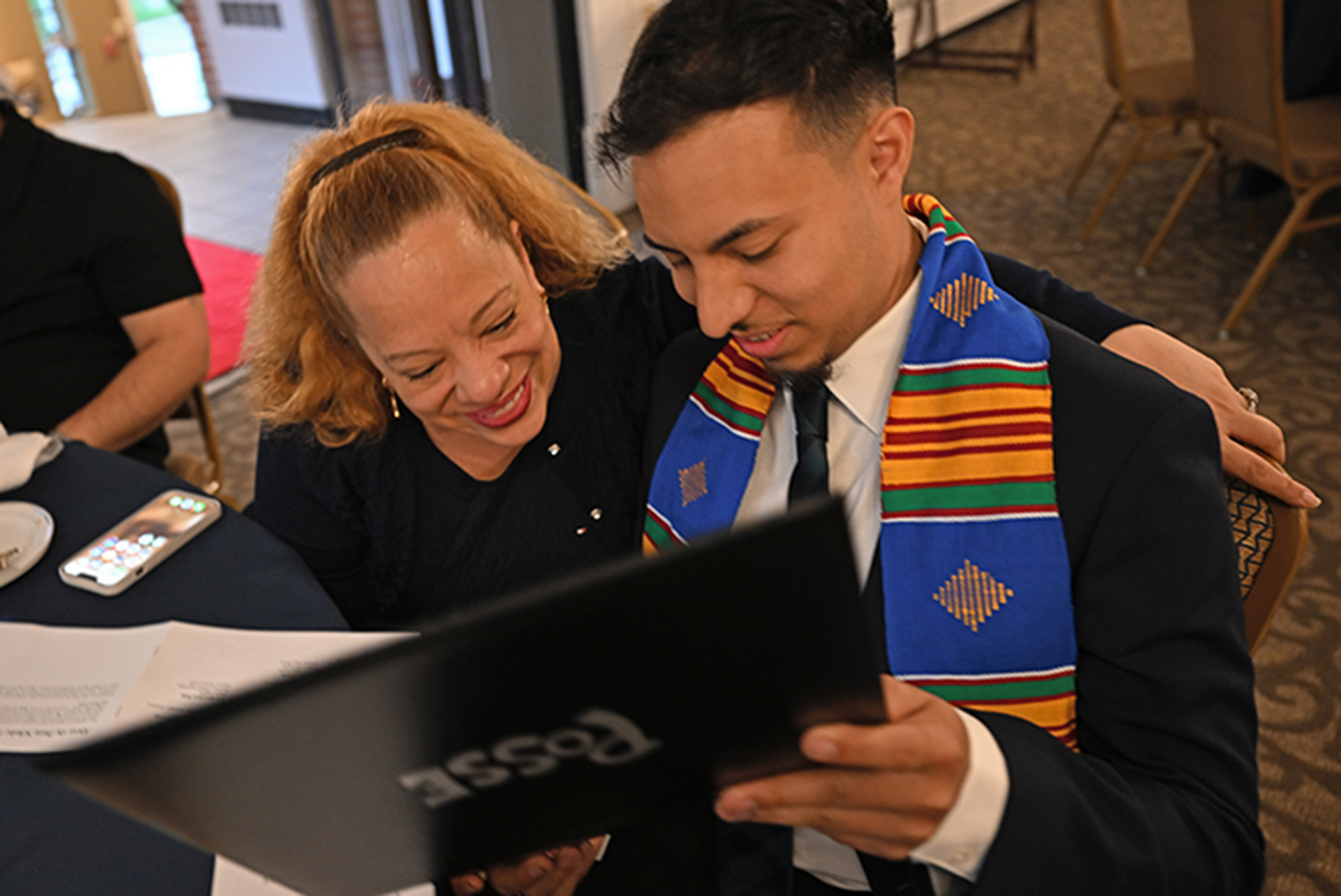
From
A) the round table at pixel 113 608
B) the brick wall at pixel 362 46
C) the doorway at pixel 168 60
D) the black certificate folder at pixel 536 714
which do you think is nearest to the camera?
the black certificate folder at pixel 536 714

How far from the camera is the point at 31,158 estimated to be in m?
1.91

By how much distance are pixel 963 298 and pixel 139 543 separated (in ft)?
3.47

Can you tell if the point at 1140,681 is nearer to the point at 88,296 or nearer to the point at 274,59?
the point at 88,296

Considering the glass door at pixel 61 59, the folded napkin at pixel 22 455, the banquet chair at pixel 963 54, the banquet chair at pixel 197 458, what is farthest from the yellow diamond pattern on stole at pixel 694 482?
the glass door at pixel 61 59

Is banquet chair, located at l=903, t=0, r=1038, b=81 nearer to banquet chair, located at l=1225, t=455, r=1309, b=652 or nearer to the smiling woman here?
the smiling woman

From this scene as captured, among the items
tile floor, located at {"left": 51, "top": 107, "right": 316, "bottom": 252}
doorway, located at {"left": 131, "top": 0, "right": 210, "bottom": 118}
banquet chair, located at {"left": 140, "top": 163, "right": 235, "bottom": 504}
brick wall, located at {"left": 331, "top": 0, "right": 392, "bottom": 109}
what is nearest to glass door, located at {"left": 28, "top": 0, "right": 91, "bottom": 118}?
tile floor, located at {"left": 51, "top": 107, "right": 316, "bottom": 252}

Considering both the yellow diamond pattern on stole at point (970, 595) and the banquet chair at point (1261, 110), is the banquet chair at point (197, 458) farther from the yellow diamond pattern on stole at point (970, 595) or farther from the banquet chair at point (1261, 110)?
the banquet chair at point (1261, 110)

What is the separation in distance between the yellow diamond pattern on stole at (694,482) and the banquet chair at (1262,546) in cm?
57

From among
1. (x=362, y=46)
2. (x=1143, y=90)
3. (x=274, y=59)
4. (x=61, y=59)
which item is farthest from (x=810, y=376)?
(x=61, y=59)

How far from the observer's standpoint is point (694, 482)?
4.04ft

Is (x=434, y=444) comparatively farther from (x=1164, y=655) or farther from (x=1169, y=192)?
(x=1169, y=192)

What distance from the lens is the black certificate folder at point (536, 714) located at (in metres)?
0.50

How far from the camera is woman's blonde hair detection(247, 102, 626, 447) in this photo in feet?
3.99

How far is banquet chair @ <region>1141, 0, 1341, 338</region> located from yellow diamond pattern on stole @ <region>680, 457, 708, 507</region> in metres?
2.42
